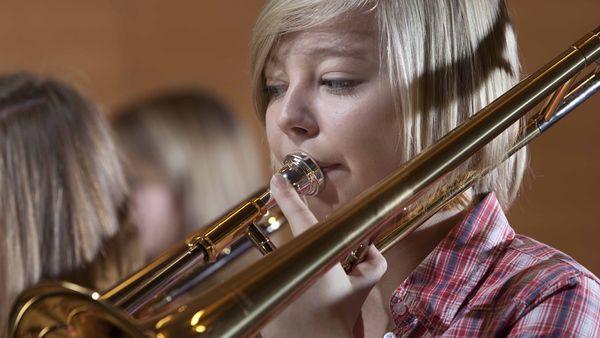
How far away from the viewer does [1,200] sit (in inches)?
56.1

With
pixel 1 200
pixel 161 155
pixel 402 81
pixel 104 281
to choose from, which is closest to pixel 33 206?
pixel 1 200

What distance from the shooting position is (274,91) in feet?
3.37

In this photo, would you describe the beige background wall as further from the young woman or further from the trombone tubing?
the trombone tubing

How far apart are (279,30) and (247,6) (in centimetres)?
168

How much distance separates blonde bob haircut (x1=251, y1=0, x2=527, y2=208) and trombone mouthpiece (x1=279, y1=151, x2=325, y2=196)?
3.4 inches

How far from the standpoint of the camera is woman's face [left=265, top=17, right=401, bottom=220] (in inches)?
36.9

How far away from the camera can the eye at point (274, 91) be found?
3.31 feet

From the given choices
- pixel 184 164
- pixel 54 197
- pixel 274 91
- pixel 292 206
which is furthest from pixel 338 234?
pixel 184 164

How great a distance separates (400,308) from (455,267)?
0.07 meters

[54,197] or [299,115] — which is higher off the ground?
[54,197]

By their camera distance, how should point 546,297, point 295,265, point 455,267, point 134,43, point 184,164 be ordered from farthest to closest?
point 134,43
point 184,164
point 455,267
point 546,297
point 295,265

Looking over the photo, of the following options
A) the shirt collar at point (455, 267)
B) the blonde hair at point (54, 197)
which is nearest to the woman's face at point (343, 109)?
the shirt collar at point (455, 267)

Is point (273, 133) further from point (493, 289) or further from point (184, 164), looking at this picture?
point (184, 164)

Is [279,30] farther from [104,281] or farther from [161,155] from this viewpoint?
[161,155]
